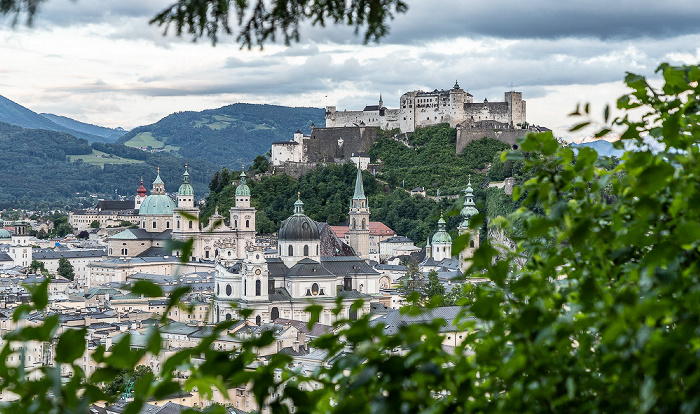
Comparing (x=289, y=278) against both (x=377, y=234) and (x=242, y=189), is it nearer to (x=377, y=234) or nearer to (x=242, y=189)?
(x=242, y=189)

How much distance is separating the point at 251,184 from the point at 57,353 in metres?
69.4

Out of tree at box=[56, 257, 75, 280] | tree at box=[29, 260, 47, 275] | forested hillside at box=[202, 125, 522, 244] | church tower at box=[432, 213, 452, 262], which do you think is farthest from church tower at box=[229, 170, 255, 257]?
tree at box=[29, 260, 47, 275]

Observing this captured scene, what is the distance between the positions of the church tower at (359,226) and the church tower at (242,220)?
6.22 metres

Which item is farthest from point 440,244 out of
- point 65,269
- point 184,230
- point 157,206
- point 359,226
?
point 65,269

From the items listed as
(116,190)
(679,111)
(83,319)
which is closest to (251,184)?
(83,319)

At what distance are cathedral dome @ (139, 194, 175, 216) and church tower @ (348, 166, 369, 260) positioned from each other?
16.3 m

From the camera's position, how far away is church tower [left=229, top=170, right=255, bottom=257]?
6038 cm

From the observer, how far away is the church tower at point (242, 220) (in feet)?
198

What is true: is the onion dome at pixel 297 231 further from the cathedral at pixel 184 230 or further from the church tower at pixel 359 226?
the church tower at pixel 359 226

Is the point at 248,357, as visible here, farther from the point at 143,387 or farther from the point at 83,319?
the point at 83,319

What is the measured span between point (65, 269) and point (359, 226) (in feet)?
80.6

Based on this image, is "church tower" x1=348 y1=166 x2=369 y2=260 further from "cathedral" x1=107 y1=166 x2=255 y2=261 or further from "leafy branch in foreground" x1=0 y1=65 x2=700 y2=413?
"leafy branch in foreground" x1=0 y1=65 x2=700 y2=413

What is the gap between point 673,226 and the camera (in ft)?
11.5

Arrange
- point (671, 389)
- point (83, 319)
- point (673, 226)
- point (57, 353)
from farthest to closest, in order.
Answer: point (83, 319) → point (673, 226) → point (671, 389) → point (57, 353)
